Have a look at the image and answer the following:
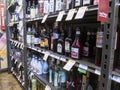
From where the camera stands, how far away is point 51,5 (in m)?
1.39

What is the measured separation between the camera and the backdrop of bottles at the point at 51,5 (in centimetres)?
102

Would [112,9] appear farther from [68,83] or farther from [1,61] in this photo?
[1,61]

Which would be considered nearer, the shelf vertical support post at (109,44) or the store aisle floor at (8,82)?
the shelf vertical support post at (109,44)

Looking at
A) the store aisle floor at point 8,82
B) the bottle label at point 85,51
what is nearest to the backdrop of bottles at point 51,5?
the bottle label at point 85,51

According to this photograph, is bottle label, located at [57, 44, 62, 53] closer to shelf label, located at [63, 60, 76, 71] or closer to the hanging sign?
shelf label, located at [63, 60, 76, 71]

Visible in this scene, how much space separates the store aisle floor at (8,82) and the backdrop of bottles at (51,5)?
1365 mm

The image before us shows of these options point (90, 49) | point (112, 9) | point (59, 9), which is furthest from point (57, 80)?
point (112, 9)

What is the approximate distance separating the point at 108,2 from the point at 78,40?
48cm

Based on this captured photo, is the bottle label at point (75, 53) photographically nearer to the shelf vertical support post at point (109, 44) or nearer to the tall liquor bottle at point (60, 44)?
the tall liquor bottle at point (60, 44)

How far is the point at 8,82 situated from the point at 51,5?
6.72 ft

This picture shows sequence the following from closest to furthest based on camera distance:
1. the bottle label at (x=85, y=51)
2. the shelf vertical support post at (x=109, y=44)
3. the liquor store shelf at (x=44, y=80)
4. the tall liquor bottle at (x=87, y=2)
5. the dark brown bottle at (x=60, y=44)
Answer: the shelf vertical support post at (x=109, y=44) → the tall liquor bottle at (x=87, y=2) → the bottle label at (x=85, y=51) → the dark brown bottle at (x=60, y=44) → the liquor store shelf at (x=44, y=80)

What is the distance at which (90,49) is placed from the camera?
4.00ft

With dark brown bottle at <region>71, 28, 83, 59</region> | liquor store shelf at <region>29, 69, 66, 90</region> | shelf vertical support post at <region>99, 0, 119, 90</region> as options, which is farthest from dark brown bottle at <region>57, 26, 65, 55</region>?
shelf vertical support post at <region>99, 0, 119, 90</region>

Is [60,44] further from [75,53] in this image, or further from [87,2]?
[87,2]
